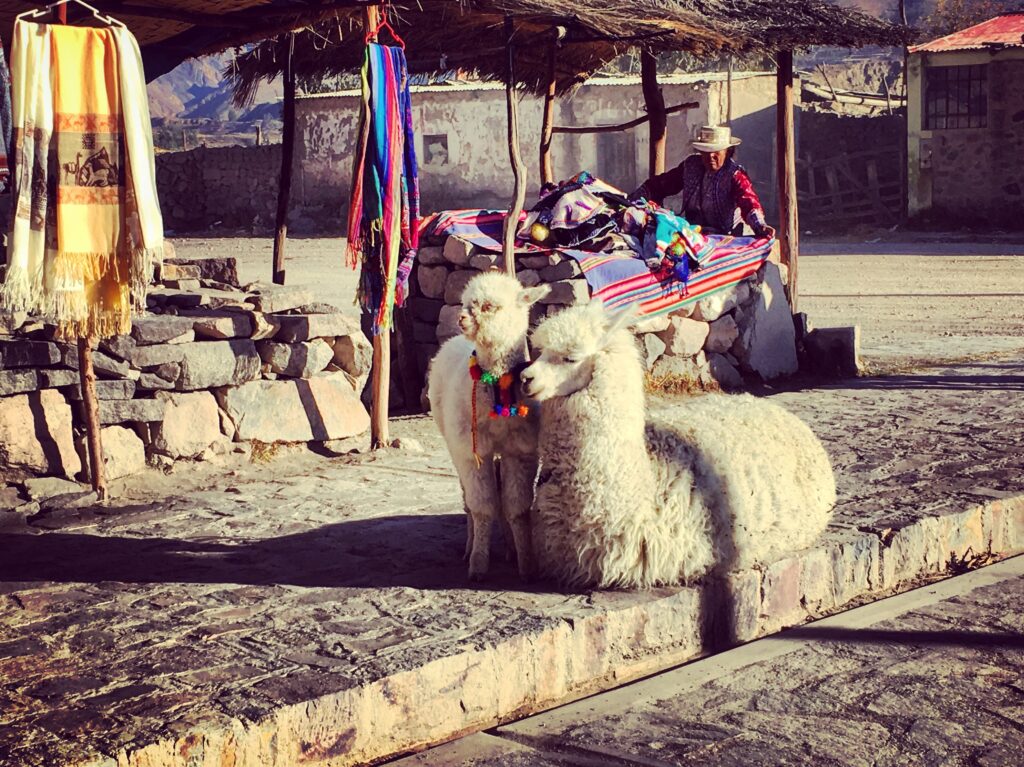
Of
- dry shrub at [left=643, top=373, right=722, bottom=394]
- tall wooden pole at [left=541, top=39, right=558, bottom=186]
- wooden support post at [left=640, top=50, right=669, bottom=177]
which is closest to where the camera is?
dry shrub at [left=643, top=373, right=722, bottom=394]

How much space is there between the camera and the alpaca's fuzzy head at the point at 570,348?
4910mm

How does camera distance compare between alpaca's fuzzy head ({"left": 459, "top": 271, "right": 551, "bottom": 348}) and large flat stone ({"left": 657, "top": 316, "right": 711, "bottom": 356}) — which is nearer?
alpaca's fuzzy head ({"left": 459, "top": 271, "right": 551, "bottom": 348})

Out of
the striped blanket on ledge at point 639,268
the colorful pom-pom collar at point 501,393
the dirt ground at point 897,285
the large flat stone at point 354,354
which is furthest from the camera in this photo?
the dirt ground at point 897,285

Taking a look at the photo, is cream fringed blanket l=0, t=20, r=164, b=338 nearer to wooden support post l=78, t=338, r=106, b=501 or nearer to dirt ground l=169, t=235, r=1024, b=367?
wooden support post l=78, t=338, r=106, b=501

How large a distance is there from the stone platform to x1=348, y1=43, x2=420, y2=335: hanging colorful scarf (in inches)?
46.7

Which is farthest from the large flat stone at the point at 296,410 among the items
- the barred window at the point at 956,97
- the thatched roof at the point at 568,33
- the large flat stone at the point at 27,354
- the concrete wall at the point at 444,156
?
the barred window at the point at 956,97

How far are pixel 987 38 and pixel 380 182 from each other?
23380 millimetres

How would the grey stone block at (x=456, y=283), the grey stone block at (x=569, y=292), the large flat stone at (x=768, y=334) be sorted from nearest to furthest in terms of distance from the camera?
1. the grey stone block at (x=569, y=292)
2. the grey stone block at (x=456, y=283)
3. the large flat stone at (x=768, y=334)

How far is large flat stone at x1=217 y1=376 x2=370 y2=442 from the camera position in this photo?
25.6 feet

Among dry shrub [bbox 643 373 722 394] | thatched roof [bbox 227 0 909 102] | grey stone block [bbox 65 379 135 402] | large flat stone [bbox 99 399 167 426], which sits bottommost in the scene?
dry shrub [bbox 643 373 722 394]

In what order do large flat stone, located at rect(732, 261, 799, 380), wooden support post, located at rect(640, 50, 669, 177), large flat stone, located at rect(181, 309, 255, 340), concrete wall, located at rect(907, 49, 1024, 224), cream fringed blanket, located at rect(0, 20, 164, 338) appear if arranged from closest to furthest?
cream fringed blanket, located at rect(0, 20, 164, 338) < large flat stone, located at rect(181, 309, 255, 340) < large flat stone, located at rect(732, 261, 799, 380) < wooden support post, located at rect(640, 50, 669, 177) < concrete wall, located at rect(907, 49, 1024, 224)

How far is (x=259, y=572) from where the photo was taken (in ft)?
17.6

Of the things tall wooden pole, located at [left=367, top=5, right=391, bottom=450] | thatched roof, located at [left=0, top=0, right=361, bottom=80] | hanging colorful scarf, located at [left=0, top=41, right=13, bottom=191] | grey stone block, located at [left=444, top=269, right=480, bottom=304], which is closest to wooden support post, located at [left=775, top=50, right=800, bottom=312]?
grey stone block, located at [left=444, top=269, right=480, bottom=304]

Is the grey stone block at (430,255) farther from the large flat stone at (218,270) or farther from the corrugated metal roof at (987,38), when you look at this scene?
the corrugated metal roof at (987,38)
